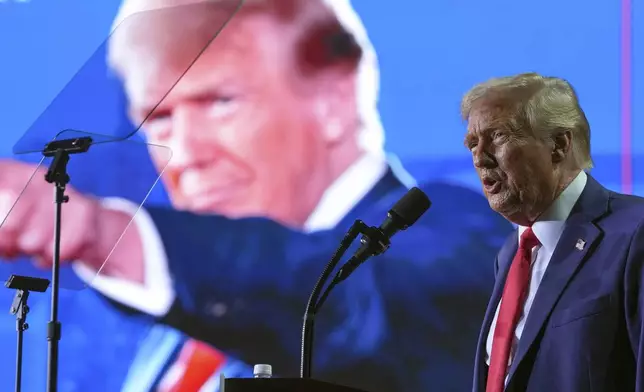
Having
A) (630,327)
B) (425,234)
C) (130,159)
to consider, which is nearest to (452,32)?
(425,234)

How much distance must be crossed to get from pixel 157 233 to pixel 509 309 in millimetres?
1642

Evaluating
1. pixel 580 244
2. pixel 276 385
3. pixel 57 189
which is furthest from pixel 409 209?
pixel 57 189

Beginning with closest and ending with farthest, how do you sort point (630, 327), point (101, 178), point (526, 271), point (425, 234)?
point (630, 327), point (526, 271), point (101, 178), point (425, 234)

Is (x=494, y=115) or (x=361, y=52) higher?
(x=361, y=52)

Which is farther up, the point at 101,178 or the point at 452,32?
the point at 452,32

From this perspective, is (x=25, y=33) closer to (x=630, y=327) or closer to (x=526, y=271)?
(x=526, y=271)

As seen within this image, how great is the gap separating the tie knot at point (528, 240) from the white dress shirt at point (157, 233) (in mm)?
1051

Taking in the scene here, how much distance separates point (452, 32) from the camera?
3.32 m

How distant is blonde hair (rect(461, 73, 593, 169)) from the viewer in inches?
86.2

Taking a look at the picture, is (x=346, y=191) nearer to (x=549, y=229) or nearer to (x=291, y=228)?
(x=291, y=228)

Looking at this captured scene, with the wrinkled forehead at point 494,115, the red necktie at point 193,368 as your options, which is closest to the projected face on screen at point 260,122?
the red necktie at point 193,368

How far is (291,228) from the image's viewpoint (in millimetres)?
3373

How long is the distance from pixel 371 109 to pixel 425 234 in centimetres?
46

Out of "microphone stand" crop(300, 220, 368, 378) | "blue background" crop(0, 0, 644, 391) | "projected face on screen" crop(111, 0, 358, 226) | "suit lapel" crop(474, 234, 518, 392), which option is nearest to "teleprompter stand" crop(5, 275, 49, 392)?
"blue background" crop(0, 0, 644, 391)
